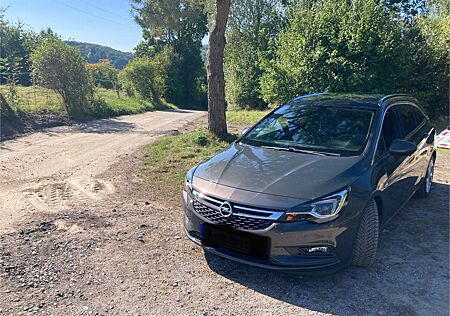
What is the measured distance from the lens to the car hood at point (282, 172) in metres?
2.92

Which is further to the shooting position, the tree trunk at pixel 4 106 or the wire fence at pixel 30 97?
the wire fence at pixel 30 97

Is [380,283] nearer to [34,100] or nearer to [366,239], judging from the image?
[366,239]

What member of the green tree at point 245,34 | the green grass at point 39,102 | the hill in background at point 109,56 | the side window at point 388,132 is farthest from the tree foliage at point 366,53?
the hill in background at point 109,56

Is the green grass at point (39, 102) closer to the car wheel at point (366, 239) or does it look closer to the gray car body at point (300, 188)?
the gray car body at point (300, 188)

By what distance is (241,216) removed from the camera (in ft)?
9.29

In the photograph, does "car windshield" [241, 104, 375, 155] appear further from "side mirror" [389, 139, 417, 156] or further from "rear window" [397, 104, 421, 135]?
"rear window" [397, 104, 421, 135]

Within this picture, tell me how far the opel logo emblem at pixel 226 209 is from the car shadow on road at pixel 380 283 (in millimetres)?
684

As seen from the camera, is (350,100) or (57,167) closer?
(350,100)

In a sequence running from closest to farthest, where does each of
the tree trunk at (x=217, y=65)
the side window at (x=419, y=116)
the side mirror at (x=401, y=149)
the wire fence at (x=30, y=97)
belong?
1. the side mirror at (x=401, y=149)
2. the side window at (x=419, y=116)
3. the tree trunk at (x=217, y=65)
4. the wire fence at (x=30, y=97)

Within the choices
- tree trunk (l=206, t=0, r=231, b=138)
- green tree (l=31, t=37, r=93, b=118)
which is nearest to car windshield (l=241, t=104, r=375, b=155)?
tree trunk (l=206, t=0, r=231, b=138)

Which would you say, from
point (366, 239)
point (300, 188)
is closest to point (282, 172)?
point (300, 188)

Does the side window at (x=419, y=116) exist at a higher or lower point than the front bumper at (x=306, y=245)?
higher

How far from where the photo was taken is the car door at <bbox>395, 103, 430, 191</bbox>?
4.30m

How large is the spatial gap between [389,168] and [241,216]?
1.85m
